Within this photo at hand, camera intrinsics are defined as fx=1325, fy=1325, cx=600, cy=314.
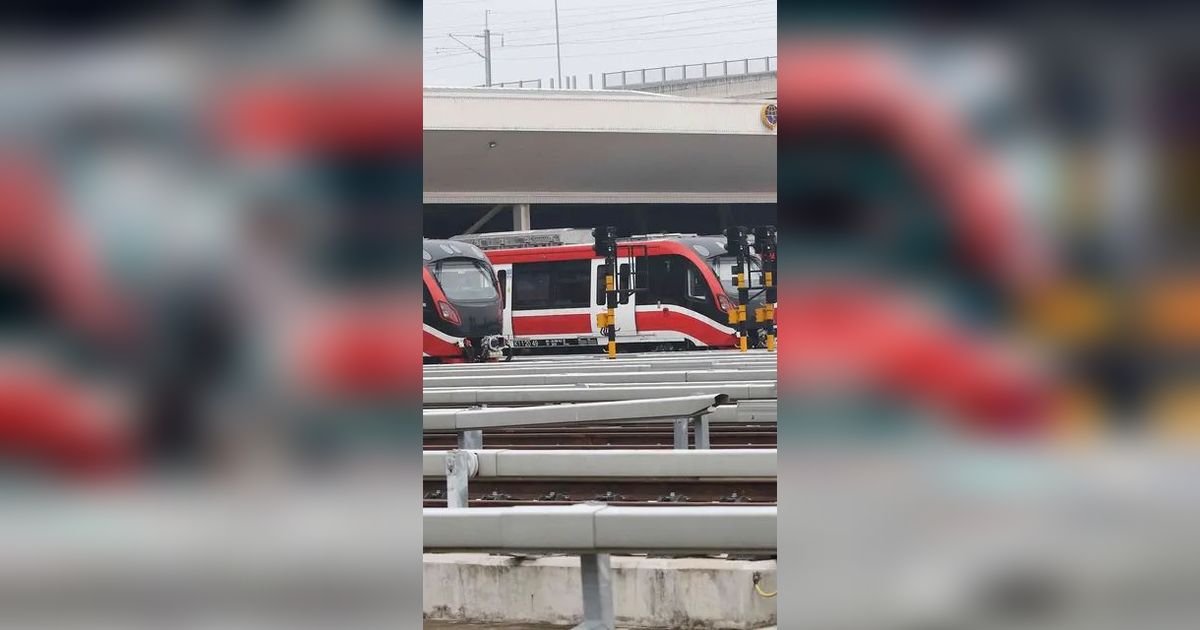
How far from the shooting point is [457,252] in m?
27.8

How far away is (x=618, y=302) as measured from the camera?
28.7m

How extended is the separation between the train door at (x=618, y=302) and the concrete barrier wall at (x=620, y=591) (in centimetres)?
2321

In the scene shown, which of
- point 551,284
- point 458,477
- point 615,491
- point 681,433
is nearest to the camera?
point 458,477

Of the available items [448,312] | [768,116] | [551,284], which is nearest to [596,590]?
[448,312]

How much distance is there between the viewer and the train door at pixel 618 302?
28.6 m

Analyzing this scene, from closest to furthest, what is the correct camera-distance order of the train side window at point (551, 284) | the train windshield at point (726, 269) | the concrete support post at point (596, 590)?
the concrete support post at point (596, 590) → the train windshield at point (726, 269) → the train side window at point (551, 284)

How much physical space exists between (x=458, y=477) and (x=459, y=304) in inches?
869

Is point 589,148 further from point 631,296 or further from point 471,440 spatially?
point 471,440

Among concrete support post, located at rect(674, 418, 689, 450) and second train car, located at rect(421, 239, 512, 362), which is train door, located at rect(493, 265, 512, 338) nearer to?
second train car, located at rect(421, 239, 512, 362)

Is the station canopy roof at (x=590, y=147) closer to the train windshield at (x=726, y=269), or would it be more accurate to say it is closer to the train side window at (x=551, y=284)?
the train side window at (x=551, y=284)

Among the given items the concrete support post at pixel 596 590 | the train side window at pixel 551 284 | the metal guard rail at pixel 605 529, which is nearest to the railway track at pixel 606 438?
the concrete support post at pixel 596 590

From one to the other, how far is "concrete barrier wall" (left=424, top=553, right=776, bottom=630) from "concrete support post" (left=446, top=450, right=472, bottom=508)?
0.78 ft

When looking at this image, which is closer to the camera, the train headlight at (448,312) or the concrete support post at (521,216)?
the train headlight at (448,312)
